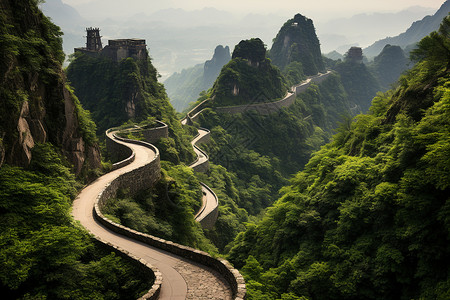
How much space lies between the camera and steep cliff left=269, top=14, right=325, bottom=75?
139m

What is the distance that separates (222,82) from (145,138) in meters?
42.5

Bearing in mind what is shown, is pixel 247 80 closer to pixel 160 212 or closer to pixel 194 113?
pixel 194 113

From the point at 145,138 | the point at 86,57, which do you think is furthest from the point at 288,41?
the point at 145,138

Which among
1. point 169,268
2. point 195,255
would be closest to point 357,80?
point 195,255

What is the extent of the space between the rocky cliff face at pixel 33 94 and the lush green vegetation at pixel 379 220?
12548 millimetres

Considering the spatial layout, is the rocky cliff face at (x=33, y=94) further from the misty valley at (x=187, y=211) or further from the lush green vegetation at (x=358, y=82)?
the lush green vegetation at (x=358, y=82)

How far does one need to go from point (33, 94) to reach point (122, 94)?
114ft

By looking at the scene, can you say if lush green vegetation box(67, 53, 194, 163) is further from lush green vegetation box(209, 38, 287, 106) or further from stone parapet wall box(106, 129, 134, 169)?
lush green vegetation box(209, 38, 287, 106)

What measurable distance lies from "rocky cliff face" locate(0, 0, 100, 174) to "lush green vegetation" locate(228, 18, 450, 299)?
41.2ft

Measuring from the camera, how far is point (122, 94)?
54281 millimetres

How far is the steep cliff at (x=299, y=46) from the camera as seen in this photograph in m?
139

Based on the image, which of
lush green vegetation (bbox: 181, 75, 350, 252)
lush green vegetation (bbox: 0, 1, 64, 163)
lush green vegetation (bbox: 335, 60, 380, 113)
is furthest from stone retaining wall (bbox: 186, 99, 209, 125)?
lush green vegetation (bbox: 335, 60, 380, 113)

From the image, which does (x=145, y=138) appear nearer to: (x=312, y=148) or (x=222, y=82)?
(x=222, y=82)

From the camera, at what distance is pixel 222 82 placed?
82938 millimetres
